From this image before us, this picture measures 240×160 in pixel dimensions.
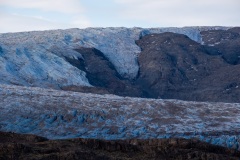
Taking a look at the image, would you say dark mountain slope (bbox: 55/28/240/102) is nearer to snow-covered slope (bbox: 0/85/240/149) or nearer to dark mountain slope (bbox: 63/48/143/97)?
dark mountain slope (bbox: 63/48/143/97)

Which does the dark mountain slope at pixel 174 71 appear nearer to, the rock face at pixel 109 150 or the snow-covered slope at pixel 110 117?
the snow-covered slope at pixel 110 117

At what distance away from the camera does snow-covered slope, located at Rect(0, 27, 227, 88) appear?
55469 mm

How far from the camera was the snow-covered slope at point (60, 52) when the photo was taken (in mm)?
55469

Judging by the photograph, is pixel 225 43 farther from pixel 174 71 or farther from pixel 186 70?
pixel 174 71

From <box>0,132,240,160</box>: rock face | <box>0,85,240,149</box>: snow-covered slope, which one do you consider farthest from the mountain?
<box>0,132,240,160</box>: rock face

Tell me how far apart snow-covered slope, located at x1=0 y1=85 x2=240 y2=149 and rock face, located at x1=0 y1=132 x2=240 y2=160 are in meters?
12.8

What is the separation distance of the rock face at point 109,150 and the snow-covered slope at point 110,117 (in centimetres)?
1281

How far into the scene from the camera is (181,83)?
67.1 m

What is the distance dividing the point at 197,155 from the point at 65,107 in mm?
21094

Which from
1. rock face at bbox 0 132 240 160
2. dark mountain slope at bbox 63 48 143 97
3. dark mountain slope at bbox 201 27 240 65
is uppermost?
rock face at bbox 0 132 240 160

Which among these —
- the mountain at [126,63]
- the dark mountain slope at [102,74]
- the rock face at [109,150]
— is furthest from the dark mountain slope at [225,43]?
the rock face at [109,150]

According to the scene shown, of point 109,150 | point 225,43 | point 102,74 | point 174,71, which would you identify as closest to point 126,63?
point 174,71

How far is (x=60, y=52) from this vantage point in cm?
6681

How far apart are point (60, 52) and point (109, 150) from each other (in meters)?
48.8
